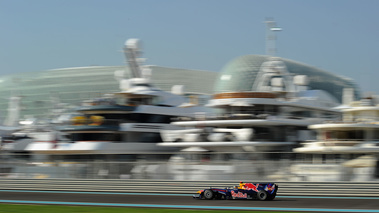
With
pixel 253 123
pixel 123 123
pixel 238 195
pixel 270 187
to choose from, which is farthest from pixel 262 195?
pixel 123 123

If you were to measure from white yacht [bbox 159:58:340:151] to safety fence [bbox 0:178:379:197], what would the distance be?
39.1 feet

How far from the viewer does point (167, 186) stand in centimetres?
2434

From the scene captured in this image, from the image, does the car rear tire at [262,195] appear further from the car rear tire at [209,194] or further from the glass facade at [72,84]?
the glass facade at [72,84]

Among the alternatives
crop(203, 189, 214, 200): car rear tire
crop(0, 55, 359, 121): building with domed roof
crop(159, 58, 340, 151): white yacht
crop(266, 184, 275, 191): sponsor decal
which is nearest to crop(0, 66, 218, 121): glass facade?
crop(0, 55, 359, 121): building with domed roof

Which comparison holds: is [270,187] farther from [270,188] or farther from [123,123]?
[123,123]

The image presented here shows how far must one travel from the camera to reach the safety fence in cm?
2148

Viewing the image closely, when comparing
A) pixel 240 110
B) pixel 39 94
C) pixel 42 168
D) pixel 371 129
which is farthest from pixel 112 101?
pixel 39 94

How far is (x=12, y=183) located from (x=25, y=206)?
978 cm

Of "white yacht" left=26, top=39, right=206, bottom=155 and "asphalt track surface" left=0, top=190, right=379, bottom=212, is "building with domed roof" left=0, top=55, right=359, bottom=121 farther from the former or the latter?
"asphalt track surface" left=0, top=190, right=379, bottom=212

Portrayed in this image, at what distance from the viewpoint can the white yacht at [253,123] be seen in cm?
3666

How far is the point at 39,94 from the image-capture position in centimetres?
11450

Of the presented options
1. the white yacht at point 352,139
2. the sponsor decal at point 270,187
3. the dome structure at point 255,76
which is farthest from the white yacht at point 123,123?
the dome structure at point 255,76

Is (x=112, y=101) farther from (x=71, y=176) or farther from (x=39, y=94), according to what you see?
(x=39, y=94)

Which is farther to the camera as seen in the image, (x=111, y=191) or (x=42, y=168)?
(x=42, y=168)
